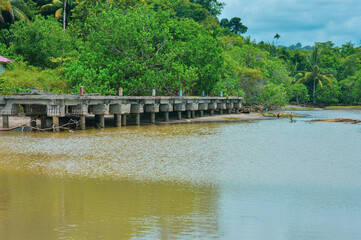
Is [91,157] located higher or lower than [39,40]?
lower

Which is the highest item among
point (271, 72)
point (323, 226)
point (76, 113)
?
point (271, 72)

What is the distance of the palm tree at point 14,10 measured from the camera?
45.0 m

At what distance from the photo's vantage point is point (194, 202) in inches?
452

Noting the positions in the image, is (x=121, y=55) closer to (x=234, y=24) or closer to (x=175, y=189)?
(x=175, y=189)

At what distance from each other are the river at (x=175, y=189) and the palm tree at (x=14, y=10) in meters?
25.7

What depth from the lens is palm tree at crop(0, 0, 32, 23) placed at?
147ft

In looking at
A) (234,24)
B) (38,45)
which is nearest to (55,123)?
(38,45)

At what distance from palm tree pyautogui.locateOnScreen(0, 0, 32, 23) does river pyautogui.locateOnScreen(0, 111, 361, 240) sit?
25691 millimetres

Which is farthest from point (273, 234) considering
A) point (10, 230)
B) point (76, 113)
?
point (76, 113)

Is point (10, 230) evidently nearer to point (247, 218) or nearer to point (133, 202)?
point (133, 202)

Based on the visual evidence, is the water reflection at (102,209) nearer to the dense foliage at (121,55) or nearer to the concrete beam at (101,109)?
the concrete beam at (101,109)

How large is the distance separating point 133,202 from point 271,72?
57.1m

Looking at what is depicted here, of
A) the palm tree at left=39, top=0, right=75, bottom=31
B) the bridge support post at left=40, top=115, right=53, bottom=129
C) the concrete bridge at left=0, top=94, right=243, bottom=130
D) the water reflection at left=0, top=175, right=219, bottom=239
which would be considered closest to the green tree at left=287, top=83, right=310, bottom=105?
the palm tree at left=39, top=0, right=75, bottom=31

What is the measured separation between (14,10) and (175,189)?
42.5 metres
